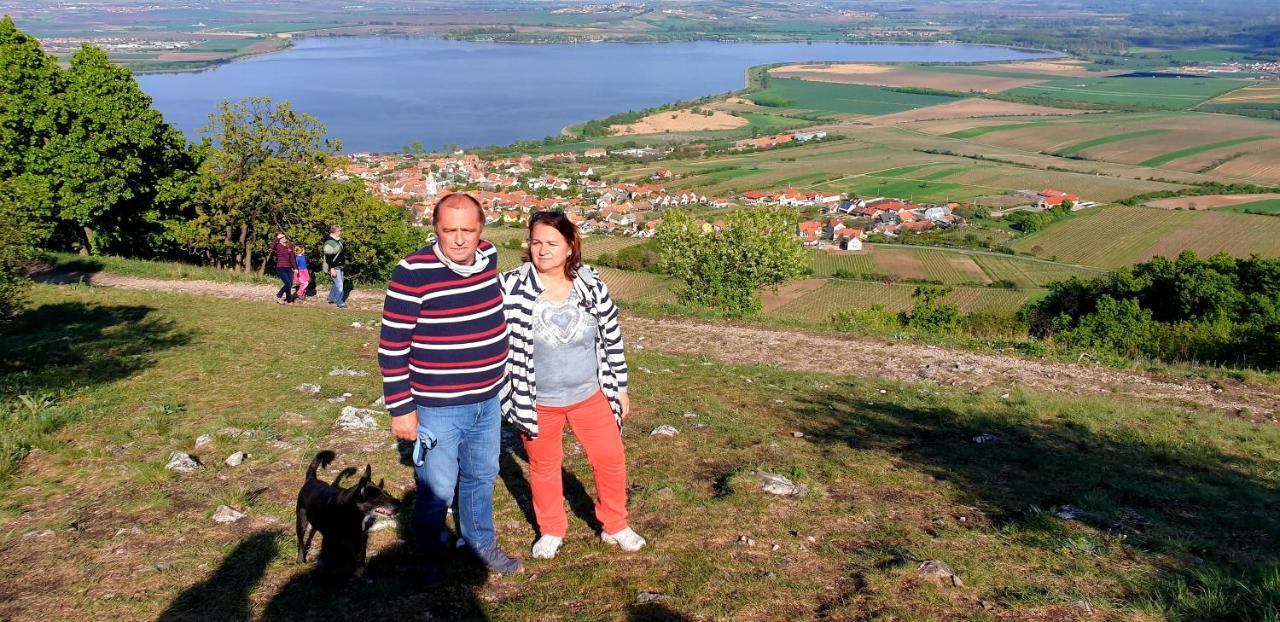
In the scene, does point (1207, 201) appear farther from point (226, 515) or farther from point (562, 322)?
point (226, 515)

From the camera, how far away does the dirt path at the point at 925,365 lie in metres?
11.2

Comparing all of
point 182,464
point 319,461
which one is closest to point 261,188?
point 182,464

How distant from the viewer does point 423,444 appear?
4320 millimetres

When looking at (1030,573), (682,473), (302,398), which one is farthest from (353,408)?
(1030,573)

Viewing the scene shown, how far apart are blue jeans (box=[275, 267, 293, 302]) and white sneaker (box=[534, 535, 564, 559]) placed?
13421mm

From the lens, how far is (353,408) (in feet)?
24.9

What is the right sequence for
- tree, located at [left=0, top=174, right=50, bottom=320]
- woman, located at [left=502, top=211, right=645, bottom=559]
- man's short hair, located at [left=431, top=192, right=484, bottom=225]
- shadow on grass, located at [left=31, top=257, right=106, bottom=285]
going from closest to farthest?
man's short hair, located at [left=431, top=192, right=484, bottom=225] < woman, located at [left=502, top=211, right=645, bottom=559] < tree, located at [left=0, top=174, right=50, bottom=320] < shadow on grass, located at [left=31, top=257, right=106, bottom=285]

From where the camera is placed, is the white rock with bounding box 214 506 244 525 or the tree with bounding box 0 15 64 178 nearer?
the white rock with bounding box 214 506 244 525

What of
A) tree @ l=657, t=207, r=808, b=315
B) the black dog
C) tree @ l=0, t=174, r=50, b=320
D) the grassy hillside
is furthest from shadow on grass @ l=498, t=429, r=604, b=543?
tree @ l=657, t=207, r=808, b=315

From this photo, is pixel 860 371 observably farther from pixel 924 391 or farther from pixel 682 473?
pixel 682 473

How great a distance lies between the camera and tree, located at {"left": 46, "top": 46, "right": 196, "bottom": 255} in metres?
21.3

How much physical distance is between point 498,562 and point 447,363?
1.42 m

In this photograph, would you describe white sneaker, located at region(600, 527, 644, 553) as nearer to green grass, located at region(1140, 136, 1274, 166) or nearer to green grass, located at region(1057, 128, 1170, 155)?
green grass, located at region(1140, 136, 1274, 166)

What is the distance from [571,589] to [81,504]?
3875 mm
